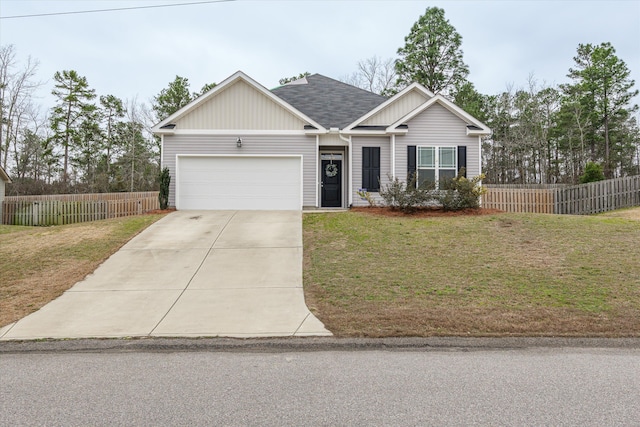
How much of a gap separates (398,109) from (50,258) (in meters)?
12.2

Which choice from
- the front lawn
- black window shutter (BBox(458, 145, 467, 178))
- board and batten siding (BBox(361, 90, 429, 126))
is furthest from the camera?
board and batten siding (BBox(361, 90, 429, 126))

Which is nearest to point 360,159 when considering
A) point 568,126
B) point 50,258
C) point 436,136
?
point 436,136

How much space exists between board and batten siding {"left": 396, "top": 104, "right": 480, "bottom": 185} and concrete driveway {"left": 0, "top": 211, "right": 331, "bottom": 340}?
555cm

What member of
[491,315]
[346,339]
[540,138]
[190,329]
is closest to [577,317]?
[491,315]

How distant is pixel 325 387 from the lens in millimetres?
3926

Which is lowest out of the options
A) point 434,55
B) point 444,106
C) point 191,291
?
point 191,291

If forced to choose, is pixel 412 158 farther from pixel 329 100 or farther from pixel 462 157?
pixel 329 100

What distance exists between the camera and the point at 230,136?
1561 cm

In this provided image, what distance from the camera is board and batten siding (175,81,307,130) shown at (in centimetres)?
1566

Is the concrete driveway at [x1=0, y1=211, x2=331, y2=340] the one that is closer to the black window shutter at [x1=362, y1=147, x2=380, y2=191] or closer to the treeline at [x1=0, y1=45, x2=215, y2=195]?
the black window shutter at [x1=362, y1=147, x2=380, y2=191]

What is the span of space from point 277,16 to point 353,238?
11392 millimetres

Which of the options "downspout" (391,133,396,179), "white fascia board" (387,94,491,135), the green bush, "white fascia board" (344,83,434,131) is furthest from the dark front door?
the green bush

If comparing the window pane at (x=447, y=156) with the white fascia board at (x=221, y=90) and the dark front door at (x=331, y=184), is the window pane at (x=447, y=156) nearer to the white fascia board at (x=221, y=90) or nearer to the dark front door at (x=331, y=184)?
the dark front door at (x=331, y=184)

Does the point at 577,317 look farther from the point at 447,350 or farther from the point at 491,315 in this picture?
the point at 447,350
